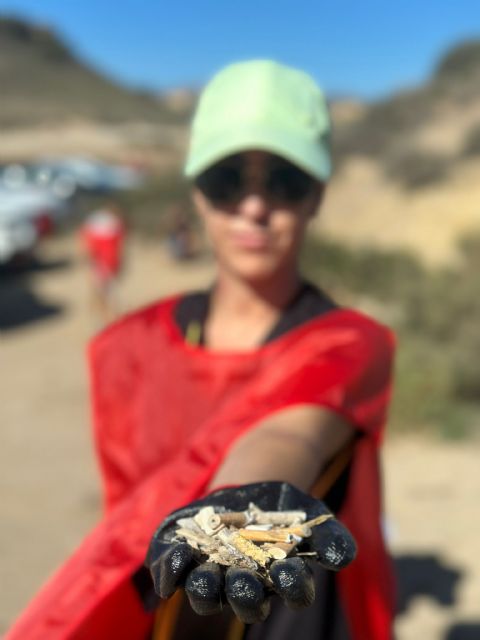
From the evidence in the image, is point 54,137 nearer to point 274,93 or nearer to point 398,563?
point 398,563

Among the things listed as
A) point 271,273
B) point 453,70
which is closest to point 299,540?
point 271,273

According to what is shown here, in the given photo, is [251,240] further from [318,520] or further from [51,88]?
[51,88]

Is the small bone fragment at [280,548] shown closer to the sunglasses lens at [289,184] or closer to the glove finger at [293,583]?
the glove finger at [293,583]

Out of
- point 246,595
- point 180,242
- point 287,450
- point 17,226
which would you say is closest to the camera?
point 246,595

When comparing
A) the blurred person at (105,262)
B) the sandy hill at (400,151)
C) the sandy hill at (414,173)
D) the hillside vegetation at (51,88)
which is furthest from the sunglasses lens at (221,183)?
the hillside vegetation at (51,88)

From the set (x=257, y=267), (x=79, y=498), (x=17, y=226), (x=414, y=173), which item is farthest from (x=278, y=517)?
(x=414, y=173)

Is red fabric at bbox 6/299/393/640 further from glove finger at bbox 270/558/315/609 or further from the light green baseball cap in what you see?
glove finger at bbox 270/558/315/609
